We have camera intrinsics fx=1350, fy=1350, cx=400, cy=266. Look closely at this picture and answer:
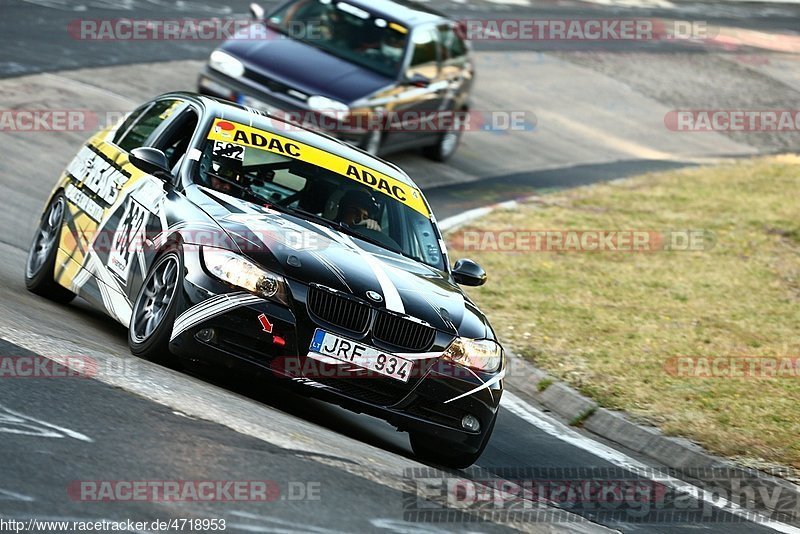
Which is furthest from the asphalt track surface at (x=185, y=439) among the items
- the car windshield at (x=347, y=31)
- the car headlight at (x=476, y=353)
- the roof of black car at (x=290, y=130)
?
the car windshield at (x=347, y=31)

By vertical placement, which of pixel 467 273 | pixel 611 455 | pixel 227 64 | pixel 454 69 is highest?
pixel 467 273

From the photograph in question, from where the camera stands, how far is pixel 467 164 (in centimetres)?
2017

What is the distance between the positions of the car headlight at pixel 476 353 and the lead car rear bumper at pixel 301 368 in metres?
0.06

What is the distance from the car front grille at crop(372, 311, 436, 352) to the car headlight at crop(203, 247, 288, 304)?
1.77ft

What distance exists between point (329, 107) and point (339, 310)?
8.82 m

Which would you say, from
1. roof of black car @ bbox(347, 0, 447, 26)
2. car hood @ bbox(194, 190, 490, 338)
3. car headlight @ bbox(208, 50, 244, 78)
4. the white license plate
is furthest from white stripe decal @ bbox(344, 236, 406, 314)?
roof of black car @ bbox(347, 0, 447, 26)

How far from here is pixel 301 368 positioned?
7.29m

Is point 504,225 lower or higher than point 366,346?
lower

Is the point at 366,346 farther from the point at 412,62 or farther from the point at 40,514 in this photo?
the point at 412,62

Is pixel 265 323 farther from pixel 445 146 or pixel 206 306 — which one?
pixel 445 146

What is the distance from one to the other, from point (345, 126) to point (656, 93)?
13824 millimetres

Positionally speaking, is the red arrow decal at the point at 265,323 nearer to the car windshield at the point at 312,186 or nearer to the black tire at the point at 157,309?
the black tire at the point at 157,309

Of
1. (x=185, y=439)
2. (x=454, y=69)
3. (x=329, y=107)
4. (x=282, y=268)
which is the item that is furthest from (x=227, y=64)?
(x=185, y=439)

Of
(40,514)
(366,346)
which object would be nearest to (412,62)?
(366,346)
